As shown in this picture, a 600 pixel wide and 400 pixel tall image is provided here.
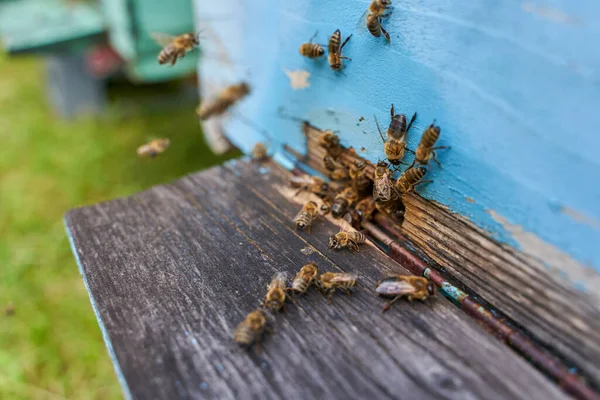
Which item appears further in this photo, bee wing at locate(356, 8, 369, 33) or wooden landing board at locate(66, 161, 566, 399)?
bee wing at locate(356, 8, 369, 33)

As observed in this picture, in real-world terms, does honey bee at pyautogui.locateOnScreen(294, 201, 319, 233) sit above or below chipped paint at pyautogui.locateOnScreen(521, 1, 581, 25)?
below

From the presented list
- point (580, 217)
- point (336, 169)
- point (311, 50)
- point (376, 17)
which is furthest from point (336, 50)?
point (580, 217)

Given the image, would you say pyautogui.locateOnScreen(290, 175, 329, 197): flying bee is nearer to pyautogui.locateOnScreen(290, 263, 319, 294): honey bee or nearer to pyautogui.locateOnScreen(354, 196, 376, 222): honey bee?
pyautogui.locateOnScreen(354, 196, 376, 222): honey bee

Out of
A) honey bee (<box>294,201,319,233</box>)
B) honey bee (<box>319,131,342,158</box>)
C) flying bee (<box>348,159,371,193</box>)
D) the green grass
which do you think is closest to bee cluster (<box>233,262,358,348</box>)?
honey bee (<box>294,201,319,233</box>)

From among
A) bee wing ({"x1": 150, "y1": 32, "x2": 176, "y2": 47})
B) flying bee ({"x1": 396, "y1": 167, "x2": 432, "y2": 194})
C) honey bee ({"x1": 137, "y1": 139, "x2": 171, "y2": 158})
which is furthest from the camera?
honey bee ({"x1": 137, "y1": 139, "x2": 171, "y2": 158})

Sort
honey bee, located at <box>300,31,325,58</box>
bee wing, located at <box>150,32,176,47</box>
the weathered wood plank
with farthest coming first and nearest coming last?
bee wing, located at <box>150,32,176,47</box>
honey bee, located at <box>300,31,325,58</box>
the weathered wood plank

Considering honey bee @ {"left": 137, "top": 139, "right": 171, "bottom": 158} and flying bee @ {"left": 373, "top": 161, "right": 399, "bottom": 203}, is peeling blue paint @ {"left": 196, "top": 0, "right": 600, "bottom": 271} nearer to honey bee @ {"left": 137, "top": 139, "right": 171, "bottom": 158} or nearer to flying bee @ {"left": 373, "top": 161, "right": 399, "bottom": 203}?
flying bee @ {"left": 373, "top": 161, "right": 399, "bottom": 203}

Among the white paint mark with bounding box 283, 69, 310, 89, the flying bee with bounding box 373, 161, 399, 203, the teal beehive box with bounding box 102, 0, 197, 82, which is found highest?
the white paint mark with bounding box 283, 69, 310, 89
